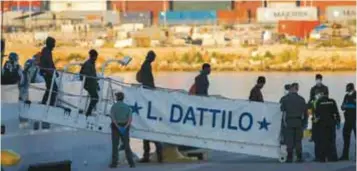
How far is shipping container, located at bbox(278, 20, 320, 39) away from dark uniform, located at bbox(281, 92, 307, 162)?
85.3 meters

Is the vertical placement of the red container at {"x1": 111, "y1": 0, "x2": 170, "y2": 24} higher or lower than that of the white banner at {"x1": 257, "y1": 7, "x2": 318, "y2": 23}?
higher

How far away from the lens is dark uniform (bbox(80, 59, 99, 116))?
602 inches

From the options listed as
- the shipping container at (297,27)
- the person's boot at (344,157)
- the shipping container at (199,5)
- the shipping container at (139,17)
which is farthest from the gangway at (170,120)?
the shipping container at (199,5)

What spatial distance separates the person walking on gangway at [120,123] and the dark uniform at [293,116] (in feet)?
7.82

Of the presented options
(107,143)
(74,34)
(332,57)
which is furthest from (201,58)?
(107,143)

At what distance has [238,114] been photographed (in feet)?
50.0

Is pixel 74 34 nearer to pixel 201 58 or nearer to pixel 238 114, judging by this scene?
pixel 201 58

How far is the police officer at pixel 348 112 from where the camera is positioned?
15352mm

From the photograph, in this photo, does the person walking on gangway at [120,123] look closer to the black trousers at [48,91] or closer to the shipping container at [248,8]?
the black trousers at [48,91]

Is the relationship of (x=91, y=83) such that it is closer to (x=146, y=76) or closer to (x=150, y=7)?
(x=146, y=76)

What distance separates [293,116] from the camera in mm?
14547

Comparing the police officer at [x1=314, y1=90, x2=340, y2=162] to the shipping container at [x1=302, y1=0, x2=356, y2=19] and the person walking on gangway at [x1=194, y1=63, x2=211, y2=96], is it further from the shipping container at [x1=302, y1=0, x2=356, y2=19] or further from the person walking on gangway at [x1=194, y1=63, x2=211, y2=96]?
the shipping container at [x1=302, y1=0, x2=356, y2=19]

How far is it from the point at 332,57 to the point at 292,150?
6880 cm

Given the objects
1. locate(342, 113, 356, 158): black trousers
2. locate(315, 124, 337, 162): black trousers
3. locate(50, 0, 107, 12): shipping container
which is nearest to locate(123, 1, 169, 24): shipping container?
locate(50, 0, 107, 12): shipping container
